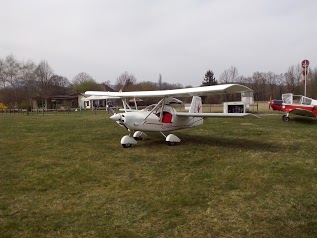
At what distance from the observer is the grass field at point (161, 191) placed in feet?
14.5

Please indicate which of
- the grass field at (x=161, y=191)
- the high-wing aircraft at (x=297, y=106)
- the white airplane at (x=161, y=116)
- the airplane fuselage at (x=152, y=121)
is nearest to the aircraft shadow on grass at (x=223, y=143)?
the grass field at (x=161, y=191)

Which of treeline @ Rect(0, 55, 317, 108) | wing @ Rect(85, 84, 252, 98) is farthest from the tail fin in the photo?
treeline @ Rect(0, 55, 317, 108)

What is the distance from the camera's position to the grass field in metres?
4.43

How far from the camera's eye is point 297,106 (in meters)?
20.4

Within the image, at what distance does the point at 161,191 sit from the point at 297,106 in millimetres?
17558

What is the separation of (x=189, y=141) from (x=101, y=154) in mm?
3737

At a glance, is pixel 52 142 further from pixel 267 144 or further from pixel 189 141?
pixel 267 144

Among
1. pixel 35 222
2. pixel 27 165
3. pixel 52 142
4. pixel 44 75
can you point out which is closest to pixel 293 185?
pixel 35 222

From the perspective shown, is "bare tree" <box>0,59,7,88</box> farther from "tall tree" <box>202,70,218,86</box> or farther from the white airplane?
the white airplane

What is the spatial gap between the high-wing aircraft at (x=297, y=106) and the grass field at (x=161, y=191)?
10.2 meters

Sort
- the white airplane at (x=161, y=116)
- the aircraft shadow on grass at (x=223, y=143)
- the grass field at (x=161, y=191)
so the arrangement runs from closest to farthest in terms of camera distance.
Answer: the grass field at (x=161, y=191) < the aircraft shadow on grass at (x=223, y=143) < the white airplane at (x=161, y=116)

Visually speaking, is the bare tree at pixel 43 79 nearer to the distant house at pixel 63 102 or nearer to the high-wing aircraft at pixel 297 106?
the distant house at pixel 63 102

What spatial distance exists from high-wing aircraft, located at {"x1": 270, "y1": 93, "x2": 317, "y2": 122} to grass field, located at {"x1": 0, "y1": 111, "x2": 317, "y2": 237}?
10159 mm

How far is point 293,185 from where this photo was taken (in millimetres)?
6137
